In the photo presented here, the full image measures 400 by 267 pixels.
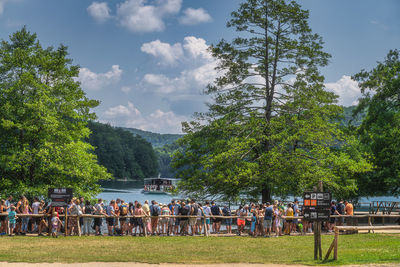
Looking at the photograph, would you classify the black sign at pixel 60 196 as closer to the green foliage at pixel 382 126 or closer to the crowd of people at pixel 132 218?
the crowd of people at pixel 132 218

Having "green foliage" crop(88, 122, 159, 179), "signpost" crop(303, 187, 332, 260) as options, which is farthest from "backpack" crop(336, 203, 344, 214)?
"green foliage" crop(88, 122, 159, 179)

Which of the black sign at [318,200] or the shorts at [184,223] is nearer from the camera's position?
the black sign at [318,200]

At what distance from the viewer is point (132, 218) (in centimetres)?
2411

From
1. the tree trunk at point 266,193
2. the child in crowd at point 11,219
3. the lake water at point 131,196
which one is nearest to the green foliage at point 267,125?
the tree trunk at point 266,193

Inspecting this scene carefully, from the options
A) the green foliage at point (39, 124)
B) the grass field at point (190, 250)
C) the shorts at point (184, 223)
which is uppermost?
the green foliage at point (39, 124)

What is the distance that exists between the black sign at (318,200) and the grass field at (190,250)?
1.82m

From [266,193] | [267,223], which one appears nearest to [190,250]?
[267,223]

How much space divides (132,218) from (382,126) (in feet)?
86.7

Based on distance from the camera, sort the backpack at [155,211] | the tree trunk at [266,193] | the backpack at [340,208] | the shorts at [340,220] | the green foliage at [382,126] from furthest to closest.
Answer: the green foliage at [382,126]
the tree trunk at [266,193]
the backpack at [340,208]
the shorts at [340,220]
the backpack at [155,211]

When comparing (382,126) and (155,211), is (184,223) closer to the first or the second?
(155,211)

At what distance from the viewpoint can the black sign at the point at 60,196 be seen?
22.7m

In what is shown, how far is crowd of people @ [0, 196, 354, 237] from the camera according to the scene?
2280 cm

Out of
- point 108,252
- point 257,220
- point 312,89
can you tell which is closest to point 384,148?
point 312,89

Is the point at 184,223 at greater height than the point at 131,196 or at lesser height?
greater
